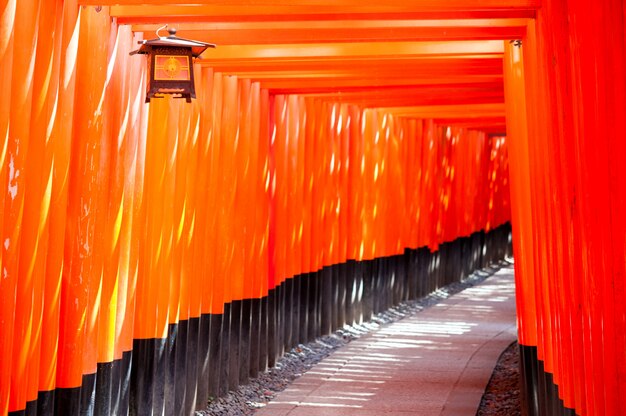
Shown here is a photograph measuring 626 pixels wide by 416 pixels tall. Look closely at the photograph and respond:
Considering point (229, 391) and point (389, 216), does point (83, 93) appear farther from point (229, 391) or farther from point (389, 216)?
point (389, 216)

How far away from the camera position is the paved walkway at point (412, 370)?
820 cm

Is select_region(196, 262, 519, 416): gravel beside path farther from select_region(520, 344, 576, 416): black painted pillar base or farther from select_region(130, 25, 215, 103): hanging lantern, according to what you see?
select_region(130, 25, 215, 103): hanging lantern

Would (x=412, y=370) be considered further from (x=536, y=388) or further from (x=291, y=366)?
(x=536, y=388)

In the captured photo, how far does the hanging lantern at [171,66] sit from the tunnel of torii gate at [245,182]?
0.26m

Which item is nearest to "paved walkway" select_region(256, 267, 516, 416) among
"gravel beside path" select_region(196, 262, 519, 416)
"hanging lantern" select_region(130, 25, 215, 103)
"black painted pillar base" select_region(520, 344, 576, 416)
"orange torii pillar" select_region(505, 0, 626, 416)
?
"gravel beside path" select_region(196, 262, 519, 416)

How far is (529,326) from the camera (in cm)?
721

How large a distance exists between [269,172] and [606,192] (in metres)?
6.70

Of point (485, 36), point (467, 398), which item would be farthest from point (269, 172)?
point (485, 36)

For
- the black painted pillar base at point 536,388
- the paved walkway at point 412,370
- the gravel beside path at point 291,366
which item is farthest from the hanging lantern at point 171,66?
the paved walkway at point 412,370

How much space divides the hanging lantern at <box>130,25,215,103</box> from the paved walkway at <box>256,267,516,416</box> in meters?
3.52

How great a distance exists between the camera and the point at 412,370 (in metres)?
Result: 10.0

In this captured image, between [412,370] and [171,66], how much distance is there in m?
5.62

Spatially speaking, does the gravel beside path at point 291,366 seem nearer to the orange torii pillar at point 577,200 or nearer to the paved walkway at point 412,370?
the paved walkway at point 412,370

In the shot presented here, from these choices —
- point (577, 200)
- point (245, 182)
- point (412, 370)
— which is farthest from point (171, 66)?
point (412, 370)
